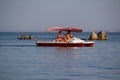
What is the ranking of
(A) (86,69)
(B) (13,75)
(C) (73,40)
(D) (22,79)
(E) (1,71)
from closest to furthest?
(D) (22,79) < (B) (13,75) < (E) (1,71) < (A) (86,69) < (C) (73,40)

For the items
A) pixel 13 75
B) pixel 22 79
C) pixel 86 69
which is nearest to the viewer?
pixel 22 79

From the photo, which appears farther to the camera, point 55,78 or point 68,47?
point 68,47

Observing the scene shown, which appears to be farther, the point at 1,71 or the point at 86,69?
the point at 86,69

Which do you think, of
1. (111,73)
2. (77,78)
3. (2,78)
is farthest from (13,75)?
(111,73)

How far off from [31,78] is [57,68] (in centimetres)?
814

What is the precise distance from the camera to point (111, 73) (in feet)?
124

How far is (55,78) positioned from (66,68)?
25.1 ft

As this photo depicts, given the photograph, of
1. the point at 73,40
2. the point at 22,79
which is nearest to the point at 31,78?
the point at 22,79

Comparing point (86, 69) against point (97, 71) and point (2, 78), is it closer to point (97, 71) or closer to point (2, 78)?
point (97, 71)

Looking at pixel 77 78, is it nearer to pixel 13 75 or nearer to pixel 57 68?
pixel 13 75

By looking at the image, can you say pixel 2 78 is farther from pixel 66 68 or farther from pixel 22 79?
pixel 66 68

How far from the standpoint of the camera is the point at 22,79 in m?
33.7

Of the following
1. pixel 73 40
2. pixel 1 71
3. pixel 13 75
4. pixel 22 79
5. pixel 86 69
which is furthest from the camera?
pixel 73 40

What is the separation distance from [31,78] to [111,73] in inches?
259
